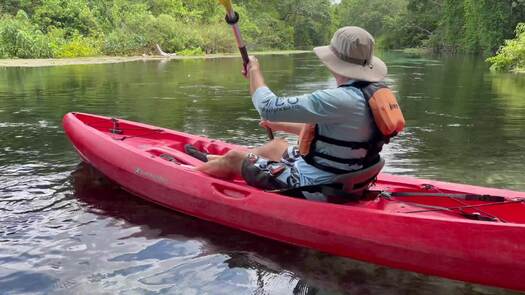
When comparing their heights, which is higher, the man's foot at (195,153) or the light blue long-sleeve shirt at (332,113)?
the light blue long-sleeve shirt at (332,113)

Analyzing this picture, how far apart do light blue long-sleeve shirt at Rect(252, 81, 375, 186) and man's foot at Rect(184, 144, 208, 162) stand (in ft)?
5.56

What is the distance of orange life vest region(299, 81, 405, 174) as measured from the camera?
133 inches

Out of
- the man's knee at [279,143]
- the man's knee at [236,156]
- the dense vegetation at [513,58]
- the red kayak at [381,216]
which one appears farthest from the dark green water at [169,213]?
the dense vegetation at [513,58]

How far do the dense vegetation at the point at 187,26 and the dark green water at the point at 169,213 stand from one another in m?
17.3

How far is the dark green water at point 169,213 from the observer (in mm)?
3557

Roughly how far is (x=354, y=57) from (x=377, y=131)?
500mm

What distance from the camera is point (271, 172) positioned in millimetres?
4121

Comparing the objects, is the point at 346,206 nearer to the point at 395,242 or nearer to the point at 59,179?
the point at 395,242

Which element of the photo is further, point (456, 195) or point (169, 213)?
point (169, 213)

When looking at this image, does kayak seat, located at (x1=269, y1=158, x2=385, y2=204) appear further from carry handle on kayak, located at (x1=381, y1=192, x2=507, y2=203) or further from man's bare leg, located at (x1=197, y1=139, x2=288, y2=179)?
man's bare leg, located at (x1=197, y1=139, x2=288, y2=179)

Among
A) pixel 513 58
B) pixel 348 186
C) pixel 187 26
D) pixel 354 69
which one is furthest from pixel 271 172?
pixel 187 26

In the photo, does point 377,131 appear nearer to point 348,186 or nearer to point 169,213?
point 348,186

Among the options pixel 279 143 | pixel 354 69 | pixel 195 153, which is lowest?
pixel 195 153

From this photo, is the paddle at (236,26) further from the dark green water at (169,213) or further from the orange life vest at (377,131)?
the dark green water at (169,213)
